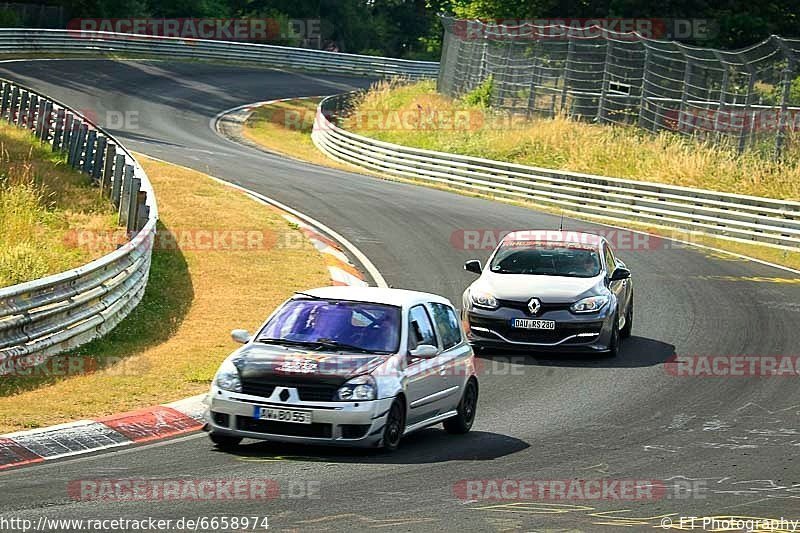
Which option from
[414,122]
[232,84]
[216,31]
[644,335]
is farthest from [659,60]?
[216,31]

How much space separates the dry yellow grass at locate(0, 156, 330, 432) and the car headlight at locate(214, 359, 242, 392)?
1.80m

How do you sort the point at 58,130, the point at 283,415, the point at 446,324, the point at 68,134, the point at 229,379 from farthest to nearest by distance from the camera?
the point at 58,130, the point at 68,134, the point at 446,324, the point at 229,379, the point at 283,415

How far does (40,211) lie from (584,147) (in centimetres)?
1865

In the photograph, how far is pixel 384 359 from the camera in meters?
11.6

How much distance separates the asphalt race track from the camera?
360 inches

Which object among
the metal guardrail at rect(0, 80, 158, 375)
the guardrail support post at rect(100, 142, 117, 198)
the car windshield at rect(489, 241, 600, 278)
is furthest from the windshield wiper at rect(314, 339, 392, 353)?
the guardrail support post at rect(100, 142, 117, 198)

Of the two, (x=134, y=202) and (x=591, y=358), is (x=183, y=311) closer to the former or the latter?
(x=134, y=202)

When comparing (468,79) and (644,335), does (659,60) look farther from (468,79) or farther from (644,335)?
(644,335)

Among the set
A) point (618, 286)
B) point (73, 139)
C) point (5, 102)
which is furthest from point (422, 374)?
point (5, 102)

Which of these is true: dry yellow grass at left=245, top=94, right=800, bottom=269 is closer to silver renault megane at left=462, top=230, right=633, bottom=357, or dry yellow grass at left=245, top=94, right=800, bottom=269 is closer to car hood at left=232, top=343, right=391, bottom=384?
silver renault megane at left=462, top=230, right=633, bottom=357

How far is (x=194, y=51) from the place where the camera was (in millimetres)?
63812

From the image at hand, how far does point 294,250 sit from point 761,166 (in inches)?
555

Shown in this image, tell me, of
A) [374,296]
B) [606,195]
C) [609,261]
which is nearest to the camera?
[374,296]

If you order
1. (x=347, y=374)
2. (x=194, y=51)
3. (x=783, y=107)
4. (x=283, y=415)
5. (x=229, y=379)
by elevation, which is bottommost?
(x=194, y=51)
